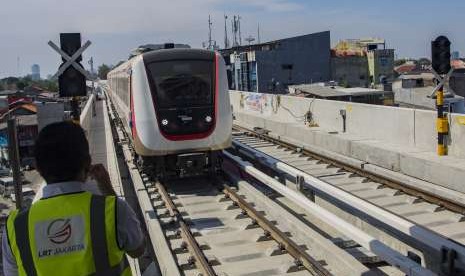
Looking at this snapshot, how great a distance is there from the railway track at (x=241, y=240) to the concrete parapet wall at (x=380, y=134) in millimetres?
2999

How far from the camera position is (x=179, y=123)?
11.9 metres

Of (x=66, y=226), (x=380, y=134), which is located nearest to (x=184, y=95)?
(x=380, y=134)

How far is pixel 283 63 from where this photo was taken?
60938 mm

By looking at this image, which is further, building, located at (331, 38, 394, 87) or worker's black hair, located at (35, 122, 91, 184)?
building, located at (331, 38, 394, 87)

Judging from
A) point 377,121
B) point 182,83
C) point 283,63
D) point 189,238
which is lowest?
point 189,238

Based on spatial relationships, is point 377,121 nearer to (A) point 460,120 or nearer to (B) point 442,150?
(B) point 442,150

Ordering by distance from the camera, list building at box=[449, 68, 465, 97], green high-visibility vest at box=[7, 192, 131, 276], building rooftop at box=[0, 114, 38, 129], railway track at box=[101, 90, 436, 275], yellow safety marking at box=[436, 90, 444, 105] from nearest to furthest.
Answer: green high-visibility vest at box=[7, 192, 131, 276]
railway track at box=[101, 90, 436, 275]
yellow safety marking at box=[436, 90, 444, 105]
building at box=[449, 68, 465, 97]
building rooftop at box=[0, 114, 38, 129]

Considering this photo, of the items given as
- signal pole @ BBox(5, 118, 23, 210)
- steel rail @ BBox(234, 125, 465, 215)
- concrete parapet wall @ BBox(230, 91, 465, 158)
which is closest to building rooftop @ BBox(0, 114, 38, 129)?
concrete parapet wall @ BBox(230, 91, 465, 158)

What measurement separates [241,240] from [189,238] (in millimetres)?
808

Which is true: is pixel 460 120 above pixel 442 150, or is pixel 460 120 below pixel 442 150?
above

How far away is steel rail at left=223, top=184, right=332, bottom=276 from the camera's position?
6.90 meters

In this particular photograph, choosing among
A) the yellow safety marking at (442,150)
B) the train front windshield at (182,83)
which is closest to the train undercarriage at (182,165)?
the train front windshield at (182,83)

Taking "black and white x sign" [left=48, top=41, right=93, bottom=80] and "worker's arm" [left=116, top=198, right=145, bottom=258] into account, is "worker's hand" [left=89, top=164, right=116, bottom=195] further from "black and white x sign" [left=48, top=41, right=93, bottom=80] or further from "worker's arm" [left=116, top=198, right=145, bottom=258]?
"black and white x sign" [left=48, top=41, right=93, bottom=80]

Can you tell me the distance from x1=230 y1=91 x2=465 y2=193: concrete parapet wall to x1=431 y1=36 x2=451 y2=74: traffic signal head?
3.46ft
